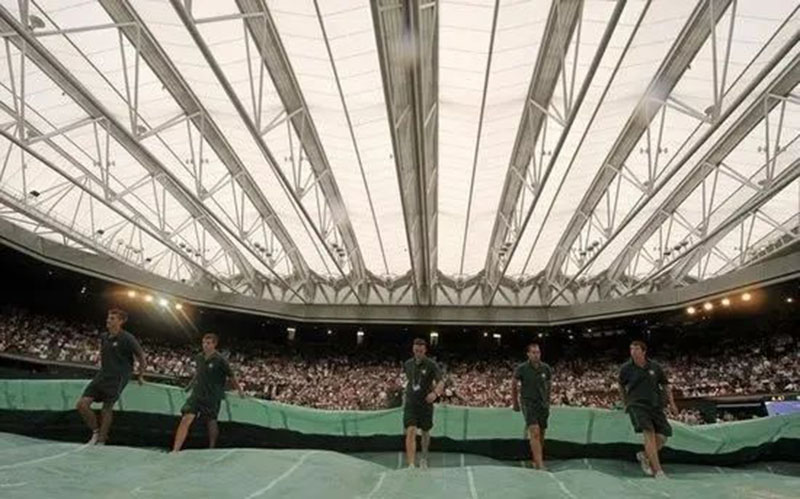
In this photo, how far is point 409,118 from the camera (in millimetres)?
12586

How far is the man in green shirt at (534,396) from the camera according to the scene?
693 cm

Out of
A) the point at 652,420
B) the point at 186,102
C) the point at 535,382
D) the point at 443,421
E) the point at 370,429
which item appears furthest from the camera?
the point at 186,102

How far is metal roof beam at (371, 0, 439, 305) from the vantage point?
888cm

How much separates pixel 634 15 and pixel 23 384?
1150 centimetres

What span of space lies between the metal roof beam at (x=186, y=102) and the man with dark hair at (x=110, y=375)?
5.54 metres

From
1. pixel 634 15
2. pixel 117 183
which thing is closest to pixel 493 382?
pixel 117 183

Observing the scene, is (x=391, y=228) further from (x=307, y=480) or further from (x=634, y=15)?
(x=307, y=480)

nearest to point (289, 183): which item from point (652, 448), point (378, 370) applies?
point (652, 448)

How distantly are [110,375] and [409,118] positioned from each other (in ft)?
26.8

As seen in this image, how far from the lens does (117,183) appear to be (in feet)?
57.8

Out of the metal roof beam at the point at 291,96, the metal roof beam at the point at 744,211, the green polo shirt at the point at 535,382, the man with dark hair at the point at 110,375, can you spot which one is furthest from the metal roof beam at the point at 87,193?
the metal roof beam at the point at 744,211

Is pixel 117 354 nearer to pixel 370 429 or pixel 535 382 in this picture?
pixel 370 429

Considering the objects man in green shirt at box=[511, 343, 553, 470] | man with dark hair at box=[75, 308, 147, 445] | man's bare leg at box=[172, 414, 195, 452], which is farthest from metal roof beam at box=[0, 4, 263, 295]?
man in green shirt at box=[511, 343, 553, 470]

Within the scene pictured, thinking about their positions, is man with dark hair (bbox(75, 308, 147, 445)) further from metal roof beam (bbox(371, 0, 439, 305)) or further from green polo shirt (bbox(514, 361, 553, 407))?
metal roof beam (bbox(371, 0, 439, 305))
